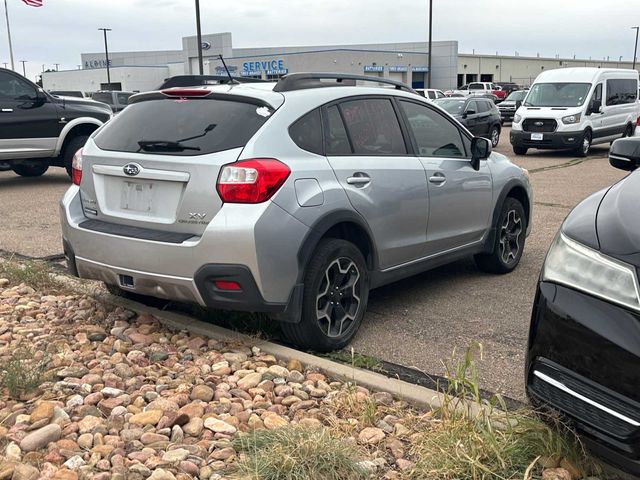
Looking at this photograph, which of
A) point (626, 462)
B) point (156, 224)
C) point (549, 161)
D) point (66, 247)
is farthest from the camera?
point (549, 161)

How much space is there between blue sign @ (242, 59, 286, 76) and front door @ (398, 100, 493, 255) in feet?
202

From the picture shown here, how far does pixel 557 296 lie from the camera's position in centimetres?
266

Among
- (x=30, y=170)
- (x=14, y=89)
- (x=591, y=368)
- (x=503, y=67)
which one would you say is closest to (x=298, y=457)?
(x=591, y=368)

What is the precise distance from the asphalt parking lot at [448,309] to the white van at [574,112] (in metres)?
8.92

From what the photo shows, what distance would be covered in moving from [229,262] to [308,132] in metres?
1.00

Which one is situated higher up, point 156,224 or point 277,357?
point 156,224

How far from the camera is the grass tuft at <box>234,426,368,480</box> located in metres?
2.63

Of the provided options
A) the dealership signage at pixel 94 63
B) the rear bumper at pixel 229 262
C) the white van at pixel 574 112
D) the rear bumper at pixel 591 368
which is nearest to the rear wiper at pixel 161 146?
the rear bumper at pixel 229 262

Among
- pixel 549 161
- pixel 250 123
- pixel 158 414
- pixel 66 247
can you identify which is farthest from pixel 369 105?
pixel 549 161

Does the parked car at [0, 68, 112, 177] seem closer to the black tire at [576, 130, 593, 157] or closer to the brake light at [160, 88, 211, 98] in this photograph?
the brake light at [160, 88, 211, 98]

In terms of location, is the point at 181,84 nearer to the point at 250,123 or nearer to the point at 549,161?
the point at 250,123

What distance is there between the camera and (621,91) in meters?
19.3

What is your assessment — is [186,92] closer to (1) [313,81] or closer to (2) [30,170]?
(1) [313,81]

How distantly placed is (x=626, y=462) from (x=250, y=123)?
8.60ft
